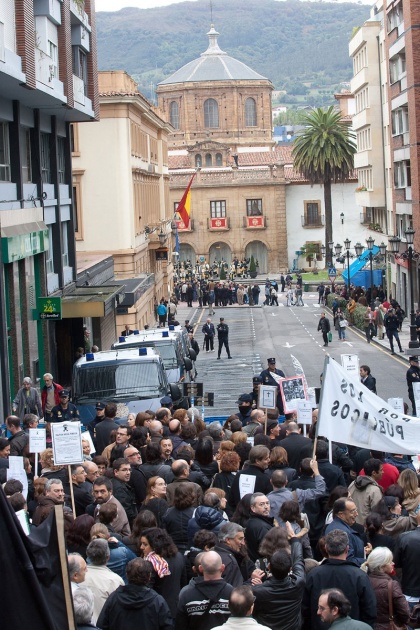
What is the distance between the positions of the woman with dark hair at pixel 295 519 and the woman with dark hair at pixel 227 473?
191 cm

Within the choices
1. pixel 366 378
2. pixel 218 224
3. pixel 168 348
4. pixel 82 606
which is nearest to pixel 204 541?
pixel 82 606

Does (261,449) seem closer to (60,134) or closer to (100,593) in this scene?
(100,593)

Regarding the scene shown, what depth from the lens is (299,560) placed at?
29.5ft

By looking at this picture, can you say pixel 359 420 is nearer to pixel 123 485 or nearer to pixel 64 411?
pixel 123 485

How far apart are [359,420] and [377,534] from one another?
285 centimetres

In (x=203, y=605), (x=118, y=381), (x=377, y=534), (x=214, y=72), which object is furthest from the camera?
(x=214, y=72)

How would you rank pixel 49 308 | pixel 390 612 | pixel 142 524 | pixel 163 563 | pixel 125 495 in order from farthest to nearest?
pixel 49 308, pixel 125 495, pixel 142 524, pixel 163 563, pixel 390 612

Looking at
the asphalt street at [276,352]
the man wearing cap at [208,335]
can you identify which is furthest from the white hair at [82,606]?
the man wearing cap at [208,335]

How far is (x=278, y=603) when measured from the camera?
8.21 m

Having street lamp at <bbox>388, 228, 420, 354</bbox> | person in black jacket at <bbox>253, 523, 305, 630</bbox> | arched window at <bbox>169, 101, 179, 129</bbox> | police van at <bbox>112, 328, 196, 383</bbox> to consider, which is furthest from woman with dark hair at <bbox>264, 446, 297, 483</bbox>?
arched window at <bbox>169, 101, 179, 129</bbox>

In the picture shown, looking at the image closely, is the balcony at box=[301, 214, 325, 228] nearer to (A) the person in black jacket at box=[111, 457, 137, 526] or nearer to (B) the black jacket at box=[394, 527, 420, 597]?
(A) the person in black jacket at box=[111, 457, 137, 526]

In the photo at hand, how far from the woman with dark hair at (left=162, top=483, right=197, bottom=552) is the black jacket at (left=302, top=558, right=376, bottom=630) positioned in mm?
1885

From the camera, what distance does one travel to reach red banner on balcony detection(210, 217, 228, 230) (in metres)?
105

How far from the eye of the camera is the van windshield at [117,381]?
73.7 feet
